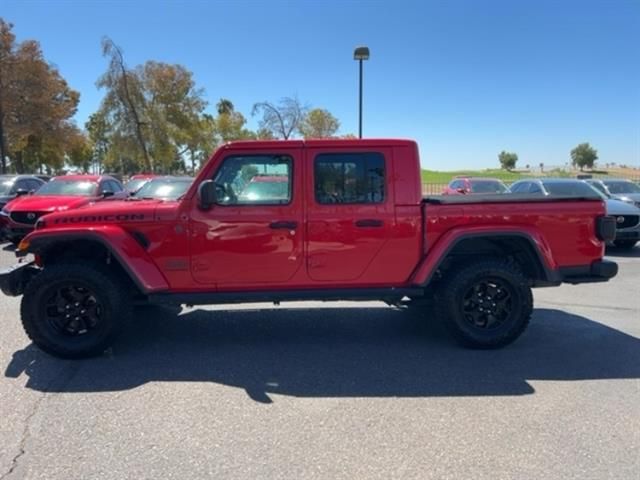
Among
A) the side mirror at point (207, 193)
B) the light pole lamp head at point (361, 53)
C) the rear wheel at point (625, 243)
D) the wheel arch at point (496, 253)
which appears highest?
the light pole lamp head at point (361, 53)

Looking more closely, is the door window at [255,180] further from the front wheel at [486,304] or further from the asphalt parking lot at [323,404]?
the front wheel at [486,304]

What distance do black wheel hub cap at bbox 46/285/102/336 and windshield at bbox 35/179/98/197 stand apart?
7220mm

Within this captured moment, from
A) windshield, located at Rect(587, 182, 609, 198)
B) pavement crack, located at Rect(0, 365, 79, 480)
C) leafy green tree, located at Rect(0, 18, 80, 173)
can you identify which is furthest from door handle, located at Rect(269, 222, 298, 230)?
leafy green tree, located at Rect(0, 18, 80, 173)

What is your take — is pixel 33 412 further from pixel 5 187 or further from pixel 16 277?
pixel 5 187

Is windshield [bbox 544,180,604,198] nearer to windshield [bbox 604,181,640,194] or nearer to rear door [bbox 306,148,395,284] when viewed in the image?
windshield [bbox 604,181,640,194]

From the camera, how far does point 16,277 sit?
4398mm

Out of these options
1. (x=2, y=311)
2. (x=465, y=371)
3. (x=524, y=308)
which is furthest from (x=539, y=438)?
(x=2, y=311)

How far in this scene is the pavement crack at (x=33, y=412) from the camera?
109 inches

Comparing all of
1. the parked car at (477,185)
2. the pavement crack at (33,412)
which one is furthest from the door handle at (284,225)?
the parked car at (477,185)

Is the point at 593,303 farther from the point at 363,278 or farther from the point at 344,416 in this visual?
the point at 344,416

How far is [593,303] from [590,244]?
6.77ft

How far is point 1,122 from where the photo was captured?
93.0ft

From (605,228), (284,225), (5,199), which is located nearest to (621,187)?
(605,228)

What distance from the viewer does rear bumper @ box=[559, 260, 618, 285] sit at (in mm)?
4680
